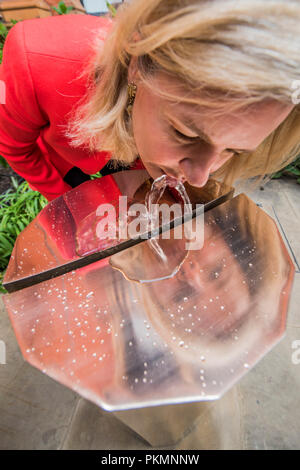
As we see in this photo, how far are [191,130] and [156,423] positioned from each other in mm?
1154

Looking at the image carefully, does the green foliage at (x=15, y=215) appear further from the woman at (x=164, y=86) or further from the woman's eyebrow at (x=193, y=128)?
the woman's eyebrow at (x=193, y=128)

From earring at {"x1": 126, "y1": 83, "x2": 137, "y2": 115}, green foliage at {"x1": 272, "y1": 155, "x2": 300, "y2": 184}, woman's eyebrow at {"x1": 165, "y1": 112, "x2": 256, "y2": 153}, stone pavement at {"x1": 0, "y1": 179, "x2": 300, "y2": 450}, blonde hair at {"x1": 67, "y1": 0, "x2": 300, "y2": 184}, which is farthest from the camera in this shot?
green foliage at {"x1": 272, "y1": 155, "x2": 300, "y2": 184}

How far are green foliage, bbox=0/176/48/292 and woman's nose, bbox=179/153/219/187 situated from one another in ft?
5.80

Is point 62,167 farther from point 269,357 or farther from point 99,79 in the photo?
point 269,357

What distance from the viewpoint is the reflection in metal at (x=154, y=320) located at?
2.04ft

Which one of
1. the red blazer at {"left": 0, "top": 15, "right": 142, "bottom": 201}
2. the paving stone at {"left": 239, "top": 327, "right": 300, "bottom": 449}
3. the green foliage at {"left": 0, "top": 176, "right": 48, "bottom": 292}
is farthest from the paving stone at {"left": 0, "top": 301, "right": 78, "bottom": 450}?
the red blazer at {"left": 0, "top": 15, "right": 142, "bottom": 201}

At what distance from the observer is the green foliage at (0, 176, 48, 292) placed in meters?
2.03

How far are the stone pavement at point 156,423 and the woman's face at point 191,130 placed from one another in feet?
3.47

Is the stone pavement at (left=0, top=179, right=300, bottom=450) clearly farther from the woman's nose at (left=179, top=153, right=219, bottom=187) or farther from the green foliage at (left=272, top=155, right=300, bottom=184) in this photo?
the green foliage at (left=272, top=155, right=300, bottom=184)

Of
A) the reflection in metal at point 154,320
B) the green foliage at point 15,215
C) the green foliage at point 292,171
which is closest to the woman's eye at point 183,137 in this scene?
the reflection in metal at point 154,320

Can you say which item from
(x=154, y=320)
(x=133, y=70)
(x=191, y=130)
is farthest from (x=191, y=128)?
(x=154, y=320)

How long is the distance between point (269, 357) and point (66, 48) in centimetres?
186

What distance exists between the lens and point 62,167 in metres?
1.50

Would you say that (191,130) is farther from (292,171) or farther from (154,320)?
(292,171)
